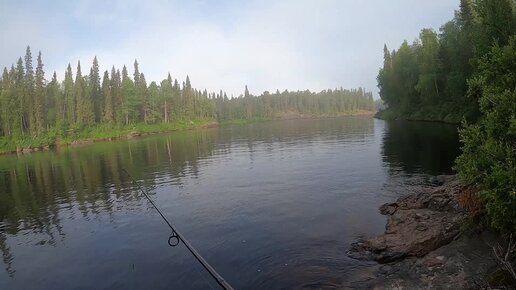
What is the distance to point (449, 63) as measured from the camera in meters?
68.2

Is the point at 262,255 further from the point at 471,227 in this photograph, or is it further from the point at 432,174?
the point at 432,174

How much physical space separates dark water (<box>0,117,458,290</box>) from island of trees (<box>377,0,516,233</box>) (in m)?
4.86

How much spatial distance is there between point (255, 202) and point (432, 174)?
41.1ft

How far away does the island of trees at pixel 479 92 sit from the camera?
9.37 meters

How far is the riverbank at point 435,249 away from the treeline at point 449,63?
17150 mm

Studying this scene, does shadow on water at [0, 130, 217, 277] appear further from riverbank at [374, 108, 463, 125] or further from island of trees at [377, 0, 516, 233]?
riverbank at [374, 108, 463, 125]

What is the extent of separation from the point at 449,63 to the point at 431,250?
67.5 metres

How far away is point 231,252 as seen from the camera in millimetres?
14133

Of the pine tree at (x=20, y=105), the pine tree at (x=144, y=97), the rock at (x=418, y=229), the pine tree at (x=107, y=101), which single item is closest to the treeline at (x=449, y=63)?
the rock at (x=418, y=229)

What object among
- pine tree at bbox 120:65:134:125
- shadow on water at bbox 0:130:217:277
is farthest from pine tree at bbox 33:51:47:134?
shadow on water at bbox 0:130:217:277

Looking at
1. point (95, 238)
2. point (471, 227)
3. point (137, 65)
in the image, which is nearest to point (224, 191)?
point (95, 238)

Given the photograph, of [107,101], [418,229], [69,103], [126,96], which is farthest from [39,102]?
[418,229]

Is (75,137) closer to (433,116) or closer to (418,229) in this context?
(433,116)

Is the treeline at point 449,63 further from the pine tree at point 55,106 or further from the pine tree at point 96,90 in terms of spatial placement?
the pine tree at point 55,106
